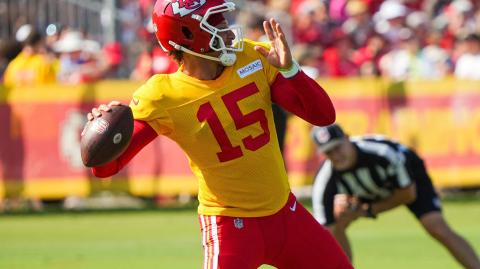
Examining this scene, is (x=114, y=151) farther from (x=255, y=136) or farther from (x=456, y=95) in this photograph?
(x=456, y=95)

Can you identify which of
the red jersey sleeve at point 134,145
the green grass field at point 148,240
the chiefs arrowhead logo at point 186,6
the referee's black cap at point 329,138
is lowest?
the green grass field at point 148,240

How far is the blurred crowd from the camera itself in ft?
53.3

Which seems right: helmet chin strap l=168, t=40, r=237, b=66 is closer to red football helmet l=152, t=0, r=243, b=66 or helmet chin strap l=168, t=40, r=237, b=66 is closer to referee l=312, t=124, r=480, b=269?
red football helmet l=152, t=0, r=243, b=66

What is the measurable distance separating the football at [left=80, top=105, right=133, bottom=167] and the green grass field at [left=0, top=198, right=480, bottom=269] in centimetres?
477

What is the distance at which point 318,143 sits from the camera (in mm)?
9219

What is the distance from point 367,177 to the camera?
938 centimetres

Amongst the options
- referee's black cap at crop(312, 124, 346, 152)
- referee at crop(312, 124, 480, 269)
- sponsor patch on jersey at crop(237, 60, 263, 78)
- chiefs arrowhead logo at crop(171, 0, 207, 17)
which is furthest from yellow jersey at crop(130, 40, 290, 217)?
referee at crop(312, 124, 480, 269)

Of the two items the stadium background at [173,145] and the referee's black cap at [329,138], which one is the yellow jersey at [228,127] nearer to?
the referee's black cap at [329,138]

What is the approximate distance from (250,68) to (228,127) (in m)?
0.36

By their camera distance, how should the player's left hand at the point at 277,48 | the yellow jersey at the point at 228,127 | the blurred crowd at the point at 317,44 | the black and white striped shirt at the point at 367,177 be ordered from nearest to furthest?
1. the player's left hand at the point at 277,48
2. the yellow jersey at the point at 228,127
3. the black and white striped shirt at the point at 367,177
4. the blurred crowd at the point at 317,44

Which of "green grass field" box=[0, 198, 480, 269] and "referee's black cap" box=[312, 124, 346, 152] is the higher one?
"referee's black cap" box=[312, 124, 346, 152]

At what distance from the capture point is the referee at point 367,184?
9227 mm

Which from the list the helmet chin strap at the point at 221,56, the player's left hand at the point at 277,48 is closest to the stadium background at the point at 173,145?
the helmet chin strap at the point at 221,56

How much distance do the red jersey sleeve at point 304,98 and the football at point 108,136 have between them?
838mm
